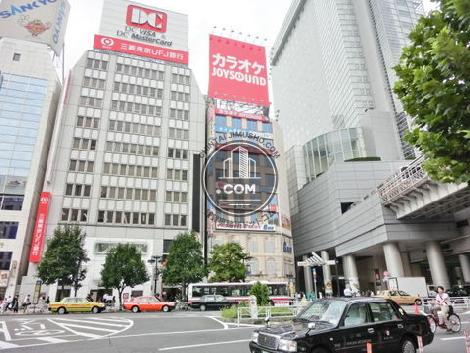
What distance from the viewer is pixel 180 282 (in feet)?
130

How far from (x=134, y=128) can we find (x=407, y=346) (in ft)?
172

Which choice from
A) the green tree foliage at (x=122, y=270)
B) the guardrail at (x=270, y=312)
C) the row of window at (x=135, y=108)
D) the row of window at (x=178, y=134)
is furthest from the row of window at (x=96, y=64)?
the guardrail at (x=270, y=312)

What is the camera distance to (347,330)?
7062 millimetres

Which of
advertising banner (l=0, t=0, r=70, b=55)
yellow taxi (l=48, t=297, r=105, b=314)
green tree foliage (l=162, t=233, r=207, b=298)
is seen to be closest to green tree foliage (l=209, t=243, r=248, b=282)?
green tree foliage (l=162, t=233, r=207, b=298)

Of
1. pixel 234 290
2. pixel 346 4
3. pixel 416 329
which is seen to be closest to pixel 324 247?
pixel 234 290

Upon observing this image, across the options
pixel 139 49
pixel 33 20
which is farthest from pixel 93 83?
pixel 33 20

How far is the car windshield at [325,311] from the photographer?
288 inches

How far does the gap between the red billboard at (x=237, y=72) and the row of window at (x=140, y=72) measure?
30.5 feet

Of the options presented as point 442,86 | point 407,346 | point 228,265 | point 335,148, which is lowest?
point 407,346

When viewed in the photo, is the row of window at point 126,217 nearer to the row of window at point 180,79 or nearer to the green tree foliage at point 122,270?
the green tree foliage at point 122,270

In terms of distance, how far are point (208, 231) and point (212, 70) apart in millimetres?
28637

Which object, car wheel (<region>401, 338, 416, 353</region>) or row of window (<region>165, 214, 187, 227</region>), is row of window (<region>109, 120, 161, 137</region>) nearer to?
row of window (<region>165, 214, 187, 227</region>)

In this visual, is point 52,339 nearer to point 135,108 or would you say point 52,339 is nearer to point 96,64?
point 135,108

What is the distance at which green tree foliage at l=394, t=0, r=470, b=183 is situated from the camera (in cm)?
537
